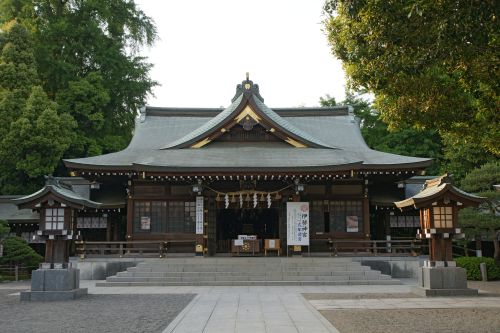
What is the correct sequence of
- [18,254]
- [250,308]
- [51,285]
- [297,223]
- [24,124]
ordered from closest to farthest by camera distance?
[250,308], [51,285], [18,254], [297,223], [24,124]

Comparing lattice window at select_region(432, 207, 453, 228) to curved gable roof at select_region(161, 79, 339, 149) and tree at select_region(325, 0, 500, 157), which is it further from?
curved gable roof at select_region(161, 79, 339, 149)

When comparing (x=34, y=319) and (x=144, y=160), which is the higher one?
(x=144, y=160)

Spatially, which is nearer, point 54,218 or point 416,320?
point 416,320

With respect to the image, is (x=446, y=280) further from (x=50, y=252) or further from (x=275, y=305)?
(x=50, y=252)

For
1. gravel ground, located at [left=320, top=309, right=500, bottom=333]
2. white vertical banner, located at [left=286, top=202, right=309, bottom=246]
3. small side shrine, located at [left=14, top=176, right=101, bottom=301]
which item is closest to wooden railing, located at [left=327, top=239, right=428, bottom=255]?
white vertical banner, located at [left=286, top=202, right=309, bottom=246]

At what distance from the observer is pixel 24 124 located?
29.6 meters

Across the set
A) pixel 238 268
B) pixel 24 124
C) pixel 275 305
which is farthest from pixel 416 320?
pixel 24 124

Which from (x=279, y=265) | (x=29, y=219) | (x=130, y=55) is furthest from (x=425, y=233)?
(x=130, y=55)

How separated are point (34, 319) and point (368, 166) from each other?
16.2 m

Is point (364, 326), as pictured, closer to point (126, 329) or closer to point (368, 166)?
point (126, 329)

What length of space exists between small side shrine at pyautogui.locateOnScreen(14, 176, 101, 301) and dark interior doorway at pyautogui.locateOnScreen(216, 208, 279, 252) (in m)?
12.7

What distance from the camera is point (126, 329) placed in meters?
10.0

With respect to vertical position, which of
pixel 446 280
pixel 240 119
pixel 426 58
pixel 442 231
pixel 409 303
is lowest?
pixel 409 303

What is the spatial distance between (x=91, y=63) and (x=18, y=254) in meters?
21.2
